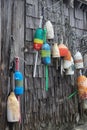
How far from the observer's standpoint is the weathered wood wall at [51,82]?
6.36m

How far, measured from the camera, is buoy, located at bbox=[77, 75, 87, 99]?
23.7 feet

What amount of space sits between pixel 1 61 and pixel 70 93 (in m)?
2.21

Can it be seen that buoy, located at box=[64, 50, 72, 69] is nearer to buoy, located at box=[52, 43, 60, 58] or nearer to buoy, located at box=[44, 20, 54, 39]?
buoy, located at box=[52, 43, 60, 58]

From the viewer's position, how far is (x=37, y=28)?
654cm

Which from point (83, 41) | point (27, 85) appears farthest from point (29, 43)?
point (83, 41)

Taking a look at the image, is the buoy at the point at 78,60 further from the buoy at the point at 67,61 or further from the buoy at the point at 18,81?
the buoy at the point at 18,81

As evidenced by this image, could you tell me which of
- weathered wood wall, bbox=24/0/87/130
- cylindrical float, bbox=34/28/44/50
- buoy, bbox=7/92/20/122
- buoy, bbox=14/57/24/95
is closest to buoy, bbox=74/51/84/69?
weathered wood wall, bbox=24/0/87/130

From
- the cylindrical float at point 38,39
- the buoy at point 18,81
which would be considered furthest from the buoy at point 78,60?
the buoy at point 18,81

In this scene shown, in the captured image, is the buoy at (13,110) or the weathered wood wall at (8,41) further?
the weathered wood wall at (8,41)

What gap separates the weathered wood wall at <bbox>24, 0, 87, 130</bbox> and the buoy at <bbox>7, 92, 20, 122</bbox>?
0.54 m

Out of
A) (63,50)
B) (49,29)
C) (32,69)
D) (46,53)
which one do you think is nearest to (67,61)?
(63,50)

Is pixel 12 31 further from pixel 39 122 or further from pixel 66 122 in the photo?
pixel 66 122

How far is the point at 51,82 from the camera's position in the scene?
6.86 metres

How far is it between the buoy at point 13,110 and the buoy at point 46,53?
1.24 meters
